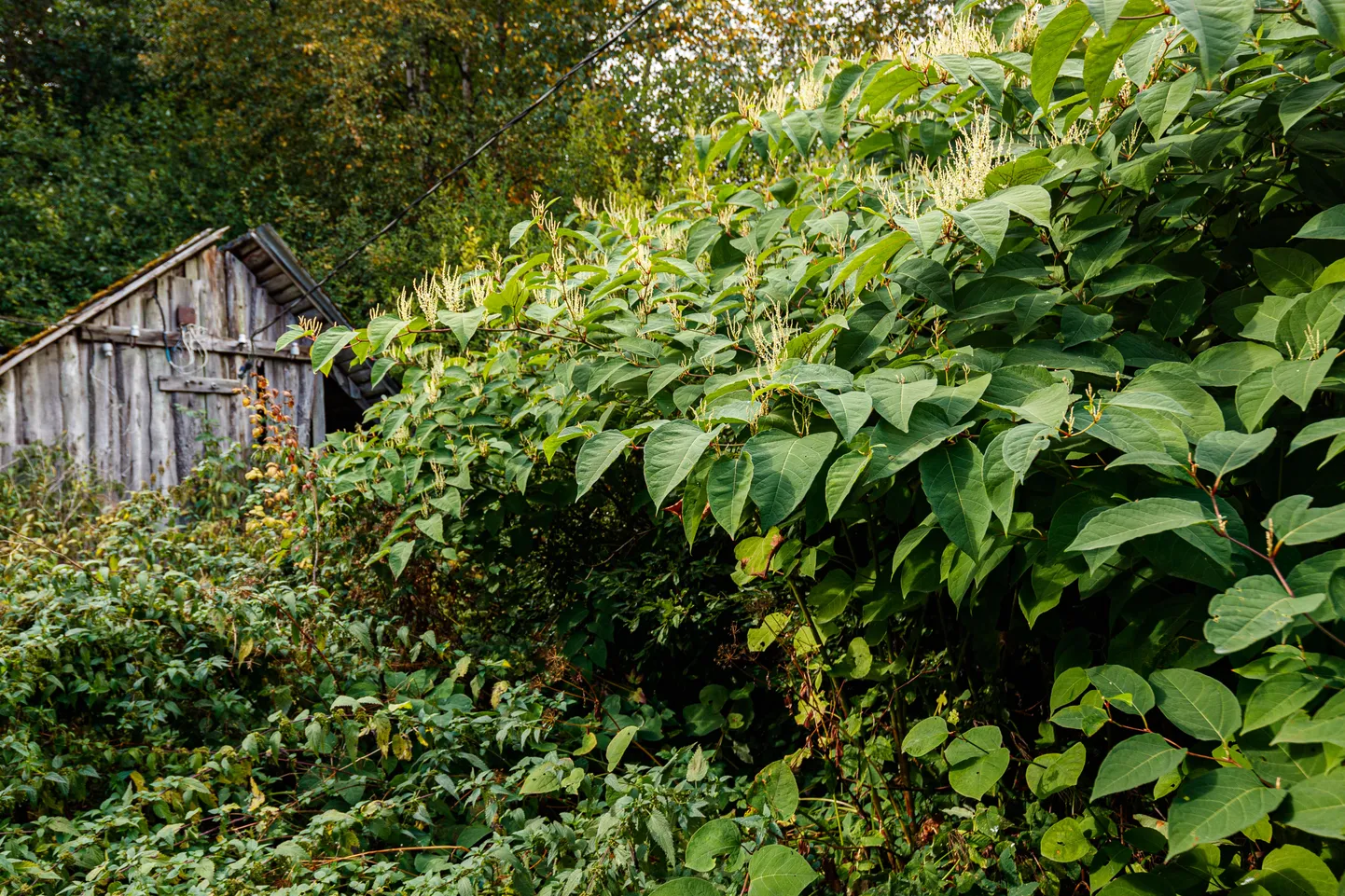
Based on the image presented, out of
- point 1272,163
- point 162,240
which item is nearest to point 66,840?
point 1272,163

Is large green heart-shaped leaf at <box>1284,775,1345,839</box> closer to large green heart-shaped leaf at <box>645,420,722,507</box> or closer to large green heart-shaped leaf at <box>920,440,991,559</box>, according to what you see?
large green heart-shaped leaf at <box>920,440,991,559</box>

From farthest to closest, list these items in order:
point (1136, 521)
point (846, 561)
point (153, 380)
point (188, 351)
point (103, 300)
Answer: point (188, 351), point (153, 380), point (103, 300), point (846, 561), point (1136, 521)

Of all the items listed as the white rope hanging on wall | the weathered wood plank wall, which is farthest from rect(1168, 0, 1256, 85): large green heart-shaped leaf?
the white rope hanging on wall

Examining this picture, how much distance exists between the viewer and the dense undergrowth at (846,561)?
1339 mm

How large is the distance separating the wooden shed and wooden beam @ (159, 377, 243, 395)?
0.04 feet

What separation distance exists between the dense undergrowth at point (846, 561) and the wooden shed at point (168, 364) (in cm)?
453

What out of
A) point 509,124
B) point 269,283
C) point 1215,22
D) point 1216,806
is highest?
point 509,124

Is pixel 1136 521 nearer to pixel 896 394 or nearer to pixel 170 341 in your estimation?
pixel 896 394

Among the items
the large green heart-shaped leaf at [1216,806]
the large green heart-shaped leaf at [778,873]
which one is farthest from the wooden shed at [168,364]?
the large green heart-shaped leaf at [1216,806]

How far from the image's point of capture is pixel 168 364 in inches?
310

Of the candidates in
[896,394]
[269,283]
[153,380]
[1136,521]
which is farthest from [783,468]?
[269,283]

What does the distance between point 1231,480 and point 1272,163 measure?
2.89 feet

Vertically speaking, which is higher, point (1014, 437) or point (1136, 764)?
point (1014, 437)

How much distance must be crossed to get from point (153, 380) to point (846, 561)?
24.7 feet
